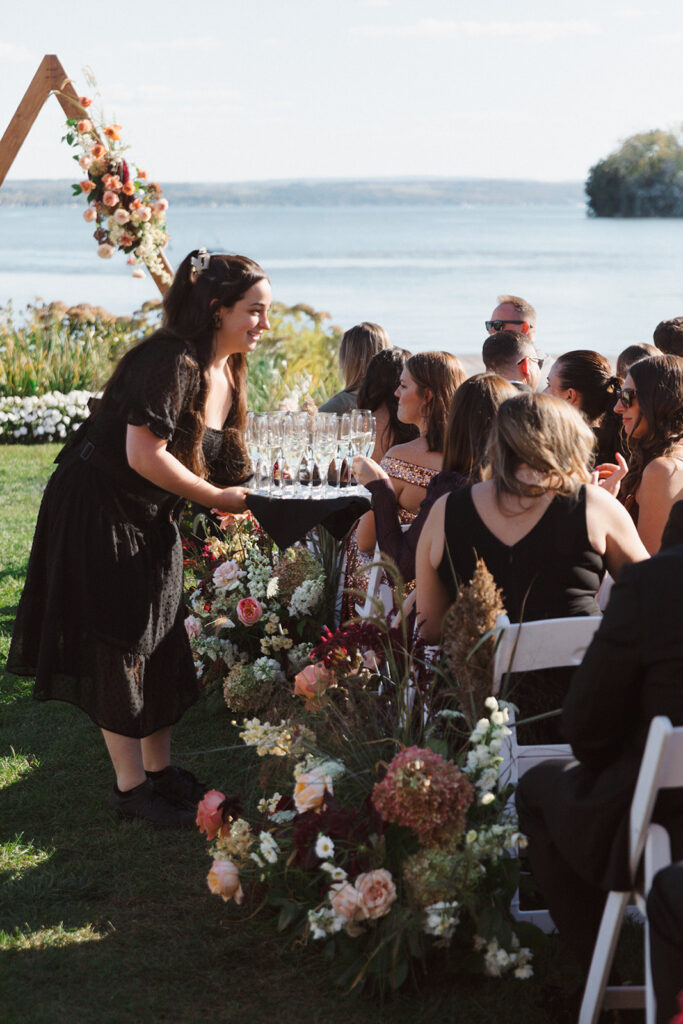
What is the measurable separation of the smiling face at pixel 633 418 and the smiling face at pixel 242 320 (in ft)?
4.48

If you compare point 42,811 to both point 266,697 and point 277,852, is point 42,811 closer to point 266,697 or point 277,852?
point 266,697

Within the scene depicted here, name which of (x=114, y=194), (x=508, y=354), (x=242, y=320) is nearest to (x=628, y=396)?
(x=508, y=354)

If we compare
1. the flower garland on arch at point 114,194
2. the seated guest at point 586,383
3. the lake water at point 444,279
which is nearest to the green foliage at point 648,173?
the lake water at point 444,279

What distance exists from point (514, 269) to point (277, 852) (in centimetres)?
6062

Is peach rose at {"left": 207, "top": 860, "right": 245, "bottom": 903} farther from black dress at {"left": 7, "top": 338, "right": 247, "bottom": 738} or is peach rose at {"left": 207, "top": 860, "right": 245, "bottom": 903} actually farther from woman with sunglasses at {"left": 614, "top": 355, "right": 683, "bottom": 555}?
woman with sunglasses at {"left": 614, "top": 355, "right": 683, "bottom": 555}

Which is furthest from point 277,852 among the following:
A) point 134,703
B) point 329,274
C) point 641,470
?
point 329,274

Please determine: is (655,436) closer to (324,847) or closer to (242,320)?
(242,320)

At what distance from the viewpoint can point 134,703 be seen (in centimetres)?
379

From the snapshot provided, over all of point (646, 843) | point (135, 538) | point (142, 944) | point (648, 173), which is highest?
point (648, 173)

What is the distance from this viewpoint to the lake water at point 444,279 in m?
32.5

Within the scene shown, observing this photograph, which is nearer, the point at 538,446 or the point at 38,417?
the point at 538,446

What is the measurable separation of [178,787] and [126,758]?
0.80 feet

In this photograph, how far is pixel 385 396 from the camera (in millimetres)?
5215

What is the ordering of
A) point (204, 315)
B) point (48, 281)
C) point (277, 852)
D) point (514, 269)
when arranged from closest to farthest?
point (277, 852), point (204, 315), point (48, 281), point (514, 269)
